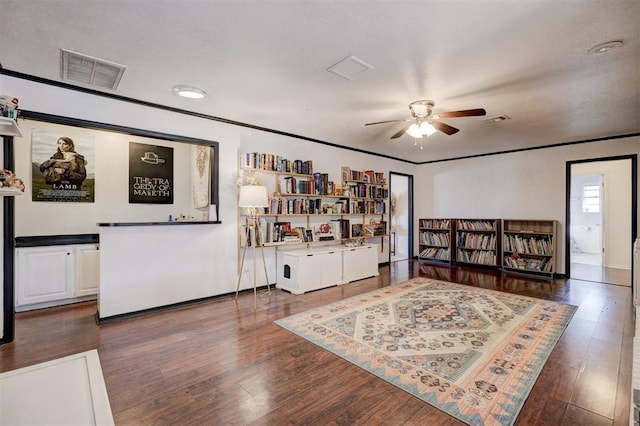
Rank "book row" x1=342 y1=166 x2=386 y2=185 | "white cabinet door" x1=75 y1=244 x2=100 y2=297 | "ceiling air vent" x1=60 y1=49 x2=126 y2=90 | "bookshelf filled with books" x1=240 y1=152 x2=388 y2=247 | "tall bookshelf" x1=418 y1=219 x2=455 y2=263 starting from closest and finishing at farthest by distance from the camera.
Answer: "ceiling air vent" x1=60 y1=49 x2=126 y2=90
"white cabinet door" x1=75 y1=244 x2=100 y2=297
"bookshelf filled with books" x1=240 y1=152 x2=388 y2=247
"book row" x1=342 y1=166 x2=386 y2=185
"tall bookshelf" x1=418 y1=219 x2=455 y2=263

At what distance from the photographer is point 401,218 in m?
7.95

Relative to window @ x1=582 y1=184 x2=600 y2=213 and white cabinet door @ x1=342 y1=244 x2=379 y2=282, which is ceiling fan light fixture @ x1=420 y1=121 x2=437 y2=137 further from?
window @ x1=582 y1=184 x2=600 y2=213

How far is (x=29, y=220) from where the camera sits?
13.1 feet

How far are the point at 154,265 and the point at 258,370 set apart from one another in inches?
82.0

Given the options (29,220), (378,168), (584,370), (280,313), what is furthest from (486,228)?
(29,220)

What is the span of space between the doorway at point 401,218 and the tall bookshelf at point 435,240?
429 mm

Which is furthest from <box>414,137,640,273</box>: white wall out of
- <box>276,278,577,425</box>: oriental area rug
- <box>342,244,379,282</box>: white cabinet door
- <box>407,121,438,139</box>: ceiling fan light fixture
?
<box>407,121,438,139</box>: ceiling fan light fixture

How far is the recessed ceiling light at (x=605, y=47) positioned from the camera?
7.52ft

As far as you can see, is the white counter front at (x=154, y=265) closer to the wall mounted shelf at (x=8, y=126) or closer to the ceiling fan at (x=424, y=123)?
the wall mounted shelf at (x=8, y=126)

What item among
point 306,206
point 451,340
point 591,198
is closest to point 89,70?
point 306,206

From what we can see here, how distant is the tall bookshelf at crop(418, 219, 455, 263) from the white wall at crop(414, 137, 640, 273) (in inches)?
13.3

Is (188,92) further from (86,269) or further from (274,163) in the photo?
(86,269)

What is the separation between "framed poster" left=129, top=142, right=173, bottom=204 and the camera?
4754 millimetres

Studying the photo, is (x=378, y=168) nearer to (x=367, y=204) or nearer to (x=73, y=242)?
(x=367, y=204)
